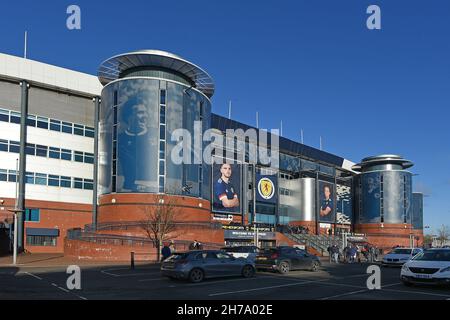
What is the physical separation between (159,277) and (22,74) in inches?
1261

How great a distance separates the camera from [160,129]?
152 ft

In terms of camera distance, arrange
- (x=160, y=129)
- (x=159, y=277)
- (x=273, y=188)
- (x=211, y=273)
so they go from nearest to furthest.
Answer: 1. (x=211, y=273)
2. (x=159, y=277)
3. (x=160, y=129)
4. (x=273, y=188)

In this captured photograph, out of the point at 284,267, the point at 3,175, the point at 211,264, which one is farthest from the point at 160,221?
the point at 211,264

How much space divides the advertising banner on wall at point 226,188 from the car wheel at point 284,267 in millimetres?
32059

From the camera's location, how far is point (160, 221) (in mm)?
38344

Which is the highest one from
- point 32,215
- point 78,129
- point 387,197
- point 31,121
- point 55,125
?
point 31,121

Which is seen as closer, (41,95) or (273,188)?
(41,95)

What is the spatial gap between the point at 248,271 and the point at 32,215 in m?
30.8

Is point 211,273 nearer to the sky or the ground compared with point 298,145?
nearer to the ground

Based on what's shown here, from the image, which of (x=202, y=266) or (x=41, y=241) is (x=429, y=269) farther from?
(x=41, y=241)

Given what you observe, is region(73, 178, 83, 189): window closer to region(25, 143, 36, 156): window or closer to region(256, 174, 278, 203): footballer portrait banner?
region(25, 143, 36, 156): window

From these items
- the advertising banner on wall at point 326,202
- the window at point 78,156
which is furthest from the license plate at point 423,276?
the advertising banner on wall at point 326,202

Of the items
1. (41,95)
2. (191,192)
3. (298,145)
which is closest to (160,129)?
(191,192)
